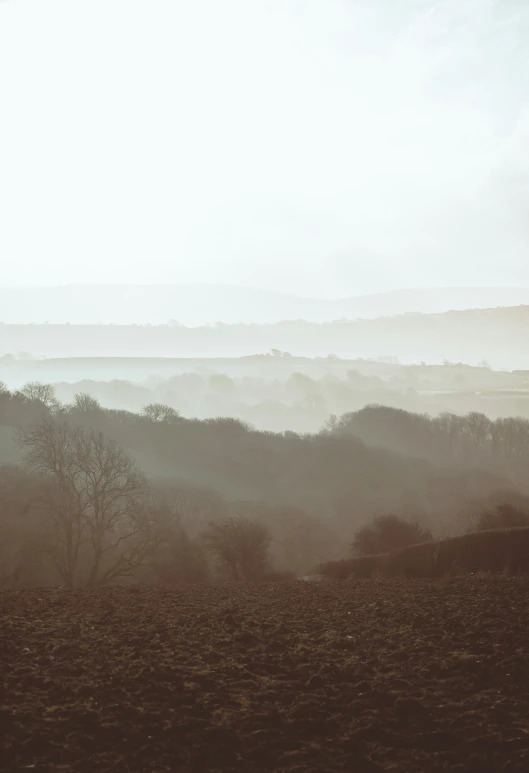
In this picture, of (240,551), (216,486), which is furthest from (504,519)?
(216,486)

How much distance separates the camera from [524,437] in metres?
62.8

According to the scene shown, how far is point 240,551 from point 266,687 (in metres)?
19.2

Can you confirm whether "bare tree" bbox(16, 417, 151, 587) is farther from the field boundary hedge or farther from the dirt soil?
the dirt soil

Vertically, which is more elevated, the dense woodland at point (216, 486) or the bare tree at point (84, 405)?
the bare tree at point (84, 405)

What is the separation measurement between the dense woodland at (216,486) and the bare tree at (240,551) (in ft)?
0.21

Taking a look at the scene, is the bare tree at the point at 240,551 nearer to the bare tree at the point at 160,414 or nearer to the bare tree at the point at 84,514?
the bare tree at the point at 84,514

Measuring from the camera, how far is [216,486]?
45219mm

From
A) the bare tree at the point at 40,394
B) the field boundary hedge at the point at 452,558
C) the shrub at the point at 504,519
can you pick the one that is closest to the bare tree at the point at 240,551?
the field boundary hedge at the point at 452,558

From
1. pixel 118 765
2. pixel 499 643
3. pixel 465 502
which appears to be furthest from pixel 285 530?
pixel 118 765

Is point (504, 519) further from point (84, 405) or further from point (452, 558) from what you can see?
point (84, 405)

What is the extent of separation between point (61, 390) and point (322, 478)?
2685cm

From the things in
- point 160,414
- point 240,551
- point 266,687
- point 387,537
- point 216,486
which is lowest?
point 387,537

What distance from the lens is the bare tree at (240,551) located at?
25172mm

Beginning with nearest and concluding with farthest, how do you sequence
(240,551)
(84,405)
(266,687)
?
(266,687), (240,551), (84,405)
